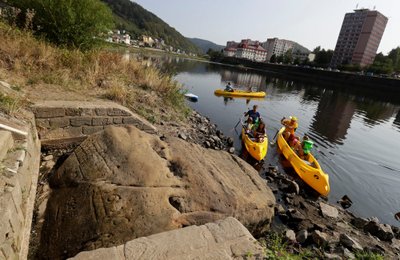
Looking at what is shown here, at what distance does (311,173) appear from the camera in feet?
28.7

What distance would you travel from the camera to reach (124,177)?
408cm

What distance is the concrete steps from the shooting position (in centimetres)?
313

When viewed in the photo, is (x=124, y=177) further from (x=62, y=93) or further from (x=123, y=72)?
(x=123, y=72)

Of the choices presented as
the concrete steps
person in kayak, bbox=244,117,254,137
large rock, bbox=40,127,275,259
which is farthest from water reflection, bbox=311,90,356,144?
the concrete steps

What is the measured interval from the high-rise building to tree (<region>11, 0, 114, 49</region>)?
106 meters

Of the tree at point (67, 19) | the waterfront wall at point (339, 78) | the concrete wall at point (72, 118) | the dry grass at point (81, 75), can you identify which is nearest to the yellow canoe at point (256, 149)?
the dry grass at point (81, 75)

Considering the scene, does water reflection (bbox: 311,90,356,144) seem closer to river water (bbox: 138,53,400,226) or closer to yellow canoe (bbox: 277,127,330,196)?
river water (bbox: 138,53,400,226)

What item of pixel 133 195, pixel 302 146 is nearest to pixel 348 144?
pixel 302 146

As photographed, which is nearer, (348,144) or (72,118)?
(72,118)

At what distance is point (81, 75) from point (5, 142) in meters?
5.75

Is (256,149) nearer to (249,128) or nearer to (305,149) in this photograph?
(305,149)

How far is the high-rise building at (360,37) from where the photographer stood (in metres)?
101

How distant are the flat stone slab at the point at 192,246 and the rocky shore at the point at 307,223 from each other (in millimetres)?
1129

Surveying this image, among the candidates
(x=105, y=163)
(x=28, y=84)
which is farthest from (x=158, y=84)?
(x=105, y=163)
